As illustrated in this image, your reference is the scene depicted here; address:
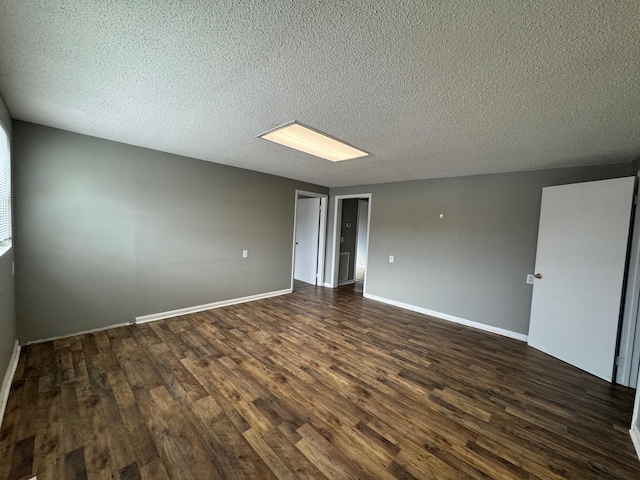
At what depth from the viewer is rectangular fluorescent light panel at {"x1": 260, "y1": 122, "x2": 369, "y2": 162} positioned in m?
2.65

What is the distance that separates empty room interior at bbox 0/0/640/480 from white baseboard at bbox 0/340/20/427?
0.03 metres

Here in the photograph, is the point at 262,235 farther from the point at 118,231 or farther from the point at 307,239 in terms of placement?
the point at 118,231

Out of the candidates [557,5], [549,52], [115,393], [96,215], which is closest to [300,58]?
[557,5]

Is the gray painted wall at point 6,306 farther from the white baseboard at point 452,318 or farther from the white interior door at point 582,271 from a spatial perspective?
the white interior door at point 582,271

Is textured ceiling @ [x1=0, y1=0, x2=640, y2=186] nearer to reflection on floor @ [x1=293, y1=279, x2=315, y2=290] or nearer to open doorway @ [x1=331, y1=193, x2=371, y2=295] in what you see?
open doorway @ [x1=331, y1=193, x2=371, y2=295]

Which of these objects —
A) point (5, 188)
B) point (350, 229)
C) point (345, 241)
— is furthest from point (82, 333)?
point (350, 229)

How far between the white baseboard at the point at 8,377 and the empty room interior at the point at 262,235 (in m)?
0.03

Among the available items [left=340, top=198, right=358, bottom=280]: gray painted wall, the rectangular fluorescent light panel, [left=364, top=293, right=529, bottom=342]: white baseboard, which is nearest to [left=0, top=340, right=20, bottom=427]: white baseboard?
the rectangular fluorescent light panel

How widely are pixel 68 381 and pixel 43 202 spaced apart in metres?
1.83

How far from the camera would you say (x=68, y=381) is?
1.99m

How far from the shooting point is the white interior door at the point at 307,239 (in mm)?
5711

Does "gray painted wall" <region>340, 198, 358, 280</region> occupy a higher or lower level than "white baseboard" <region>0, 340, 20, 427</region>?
higher

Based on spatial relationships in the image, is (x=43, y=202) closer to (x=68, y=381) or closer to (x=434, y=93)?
(x=68, y=381)

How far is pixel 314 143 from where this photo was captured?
119 inches
